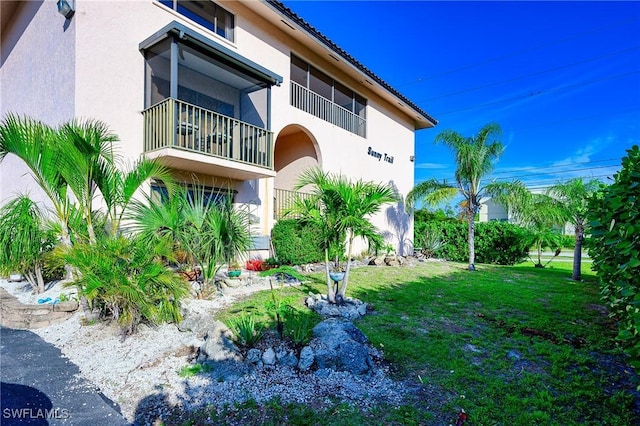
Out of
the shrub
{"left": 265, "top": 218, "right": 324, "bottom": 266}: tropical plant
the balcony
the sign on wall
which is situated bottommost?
the shrub

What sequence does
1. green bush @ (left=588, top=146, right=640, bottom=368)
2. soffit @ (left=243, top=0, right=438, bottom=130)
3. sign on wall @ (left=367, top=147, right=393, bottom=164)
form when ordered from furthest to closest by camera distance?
sign on wall @ (left=367, top=147, right=393, bottom=164)
soffit @ (left=243, top=0, right=438, bottom=130)
green bush @ (left=588, top=146, right=640, bottom=368)

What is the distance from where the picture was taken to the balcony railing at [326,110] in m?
13.7

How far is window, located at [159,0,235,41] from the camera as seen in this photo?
9984 millimetres

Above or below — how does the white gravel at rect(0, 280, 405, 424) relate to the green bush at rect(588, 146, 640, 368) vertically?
below

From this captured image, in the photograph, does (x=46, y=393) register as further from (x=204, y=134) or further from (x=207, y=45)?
(x=207, y=45)

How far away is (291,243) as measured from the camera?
38.2 ft

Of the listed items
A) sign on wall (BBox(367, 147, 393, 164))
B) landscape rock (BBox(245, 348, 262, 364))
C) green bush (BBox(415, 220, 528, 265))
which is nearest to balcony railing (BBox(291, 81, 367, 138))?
sign on wall (BBox(367, 147, 393, 164))

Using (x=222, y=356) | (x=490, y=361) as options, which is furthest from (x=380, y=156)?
(x=222, y=356)

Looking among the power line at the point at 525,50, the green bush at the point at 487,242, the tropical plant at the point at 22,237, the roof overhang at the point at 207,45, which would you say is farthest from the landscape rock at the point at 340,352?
the power line at the point at 525,50

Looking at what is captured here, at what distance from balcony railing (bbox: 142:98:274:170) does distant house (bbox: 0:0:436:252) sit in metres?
0.04

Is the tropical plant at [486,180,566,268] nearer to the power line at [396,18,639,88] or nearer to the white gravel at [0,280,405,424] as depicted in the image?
the white gravel at [0,280,405,424]

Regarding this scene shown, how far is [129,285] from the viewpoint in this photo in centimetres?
452

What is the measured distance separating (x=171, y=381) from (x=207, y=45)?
8.25 meters

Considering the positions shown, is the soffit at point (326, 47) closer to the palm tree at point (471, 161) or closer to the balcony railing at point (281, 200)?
the palm tree at point (471, 161)
